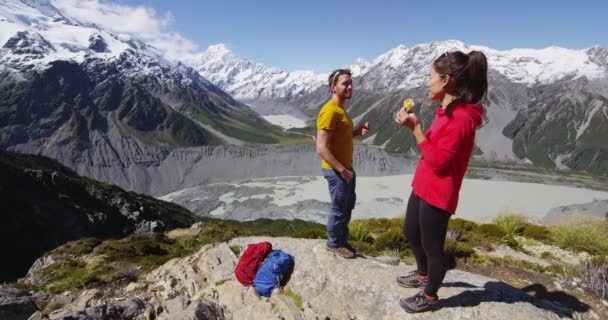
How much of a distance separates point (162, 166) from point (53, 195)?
353 feet

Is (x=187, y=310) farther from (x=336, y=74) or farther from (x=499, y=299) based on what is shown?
(x=499, y=299)

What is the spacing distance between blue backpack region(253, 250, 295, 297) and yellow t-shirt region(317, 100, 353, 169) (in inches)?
87.5

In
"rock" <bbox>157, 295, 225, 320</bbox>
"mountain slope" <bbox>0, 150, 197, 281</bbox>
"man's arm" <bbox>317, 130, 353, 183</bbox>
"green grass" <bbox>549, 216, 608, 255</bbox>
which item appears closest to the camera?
"man's arm" <bbox>317, 130, 353, 183</bbox>

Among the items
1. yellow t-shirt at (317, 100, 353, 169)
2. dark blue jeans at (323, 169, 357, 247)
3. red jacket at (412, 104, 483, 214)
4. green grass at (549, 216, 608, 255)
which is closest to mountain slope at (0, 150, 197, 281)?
dark blue jeans at (323, 169, 357, 247)

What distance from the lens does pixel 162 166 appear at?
18050 centimetres

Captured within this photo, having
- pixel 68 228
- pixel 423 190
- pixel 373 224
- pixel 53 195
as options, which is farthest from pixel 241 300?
pixel 53 195

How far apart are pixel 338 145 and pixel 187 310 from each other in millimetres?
4141

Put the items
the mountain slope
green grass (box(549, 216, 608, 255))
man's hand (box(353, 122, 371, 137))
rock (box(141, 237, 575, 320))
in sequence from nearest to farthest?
rock (box(141, 237, 575, 320)), man's hand (box(353, 122, 371, 137)), green grass (box(549, 216, 608, 255)), the mountain slope

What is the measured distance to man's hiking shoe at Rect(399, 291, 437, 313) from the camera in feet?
17.9

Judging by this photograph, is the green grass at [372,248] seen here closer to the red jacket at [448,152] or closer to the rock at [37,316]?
the rock at [37,316]

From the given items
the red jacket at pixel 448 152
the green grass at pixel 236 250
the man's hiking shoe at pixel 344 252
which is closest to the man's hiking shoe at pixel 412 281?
the man's hiking shoe at pixel 344 252

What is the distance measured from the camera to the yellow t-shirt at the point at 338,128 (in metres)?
6.34

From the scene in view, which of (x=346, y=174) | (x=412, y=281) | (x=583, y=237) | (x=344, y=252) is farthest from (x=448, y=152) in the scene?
(x=583, y=237)

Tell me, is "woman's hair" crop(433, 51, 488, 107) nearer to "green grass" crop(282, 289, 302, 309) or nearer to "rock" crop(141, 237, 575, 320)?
"rock" crop(141, 237, 575, 320)
